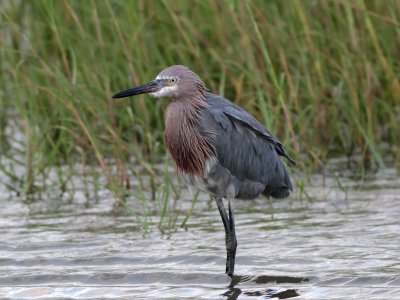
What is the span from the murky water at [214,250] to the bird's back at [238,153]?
466 millimetres

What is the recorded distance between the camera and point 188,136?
600 centimetres

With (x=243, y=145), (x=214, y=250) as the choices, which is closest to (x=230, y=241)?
(x=214, y=250)

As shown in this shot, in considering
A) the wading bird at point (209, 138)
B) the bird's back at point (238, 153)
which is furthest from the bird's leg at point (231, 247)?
the bird's back at point (238, 153)

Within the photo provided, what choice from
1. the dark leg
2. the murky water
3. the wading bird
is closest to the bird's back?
the wading bird

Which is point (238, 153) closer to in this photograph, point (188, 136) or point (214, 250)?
point (188, 136)

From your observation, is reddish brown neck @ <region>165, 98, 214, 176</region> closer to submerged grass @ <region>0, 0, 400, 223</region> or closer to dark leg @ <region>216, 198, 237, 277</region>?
dark leg @ <region>216, 198, 237, 277</region>

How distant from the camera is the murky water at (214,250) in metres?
5.64

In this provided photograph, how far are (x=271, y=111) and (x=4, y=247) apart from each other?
2154 mm

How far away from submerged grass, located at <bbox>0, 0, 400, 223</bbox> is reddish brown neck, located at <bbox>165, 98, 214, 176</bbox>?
1.26 metres

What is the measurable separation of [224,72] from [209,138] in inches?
88.2

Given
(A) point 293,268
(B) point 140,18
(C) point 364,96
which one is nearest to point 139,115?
(B) point 140,18

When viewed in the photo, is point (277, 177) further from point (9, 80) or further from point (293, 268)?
point (9, 80)

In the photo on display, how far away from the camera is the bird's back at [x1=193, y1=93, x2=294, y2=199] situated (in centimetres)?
598

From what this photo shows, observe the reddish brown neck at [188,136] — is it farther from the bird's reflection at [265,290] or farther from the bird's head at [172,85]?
the bird's reflection at [265,290]
